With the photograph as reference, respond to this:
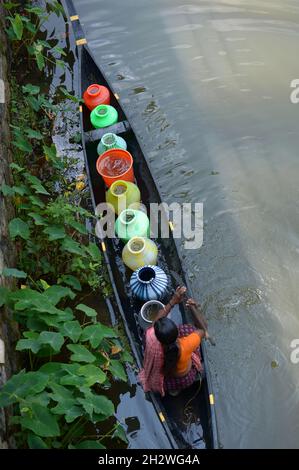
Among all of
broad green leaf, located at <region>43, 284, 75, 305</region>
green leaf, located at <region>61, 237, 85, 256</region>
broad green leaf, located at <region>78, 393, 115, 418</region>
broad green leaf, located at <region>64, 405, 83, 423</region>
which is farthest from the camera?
green leaf, located at <region>61, 237, 85, 256</region>

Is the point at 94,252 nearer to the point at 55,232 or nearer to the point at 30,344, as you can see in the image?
the point at 55,232

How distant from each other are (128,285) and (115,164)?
62.8 inches

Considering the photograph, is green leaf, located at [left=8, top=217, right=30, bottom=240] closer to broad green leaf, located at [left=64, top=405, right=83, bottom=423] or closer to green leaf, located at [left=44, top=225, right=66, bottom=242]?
green leaf, located at [left=44, top=225, right=66, bottom=242]

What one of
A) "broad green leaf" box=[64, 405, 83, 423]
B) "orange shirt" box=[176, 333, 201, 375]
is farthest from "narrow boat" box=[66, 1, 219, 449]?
"broad green leaf" box=[64, 405, 83, 423]

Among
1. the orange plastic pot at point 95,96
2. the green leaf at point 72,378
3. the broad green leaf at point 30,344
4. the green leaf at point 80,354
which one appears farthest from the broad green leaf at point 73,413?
the orange plastic pot at point 95,96

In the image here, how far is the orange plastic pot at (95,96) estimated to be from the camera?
717cm

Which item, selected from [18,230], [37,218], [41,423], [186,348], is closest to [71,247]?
[37,218]

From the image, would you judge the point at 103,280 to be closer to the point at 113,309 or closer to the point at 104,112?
the point at 113,309

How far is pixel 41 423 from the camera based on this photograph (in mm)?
3863

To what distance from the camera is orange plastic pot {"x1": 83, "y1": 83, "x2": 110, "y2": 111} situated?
7168mm

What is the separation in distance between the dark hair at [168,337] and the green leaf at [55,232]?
1.72 meters

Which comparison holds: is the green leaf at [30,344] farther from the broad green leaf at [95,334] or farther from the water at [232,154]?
the water at [232,154]

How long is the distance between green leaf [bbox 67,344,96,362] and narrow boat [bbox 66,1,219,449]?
60cm

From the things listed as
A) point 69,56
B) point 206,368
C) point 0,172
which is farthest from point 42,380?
point 69,56
